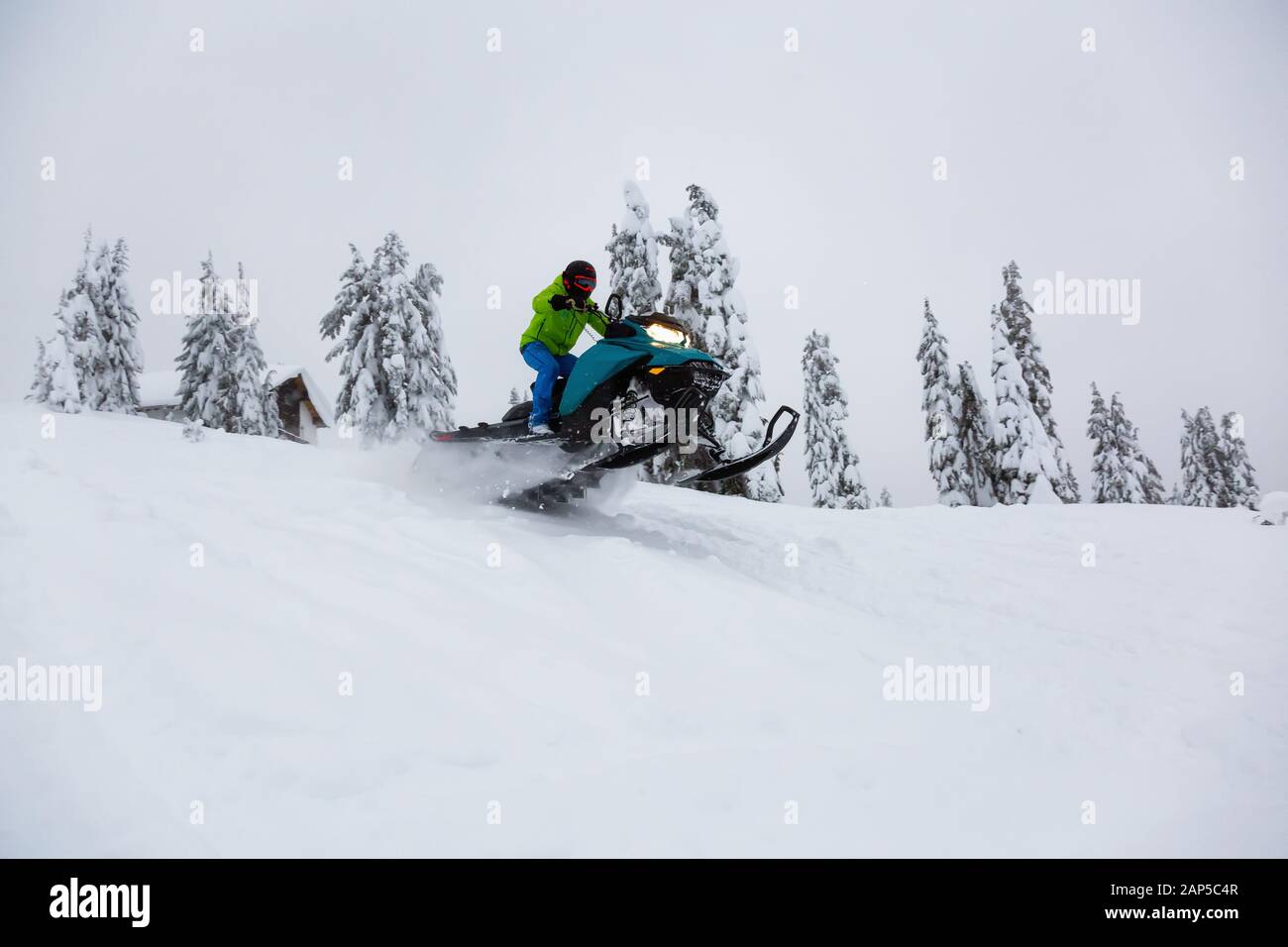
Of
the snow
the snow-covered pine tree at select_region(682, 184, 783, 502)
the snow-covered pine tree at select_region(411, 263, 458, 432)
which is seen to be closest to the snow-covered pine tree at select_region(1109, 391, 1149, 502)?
the snow-covered pine tree at select_region(682, 184, 783, 502)

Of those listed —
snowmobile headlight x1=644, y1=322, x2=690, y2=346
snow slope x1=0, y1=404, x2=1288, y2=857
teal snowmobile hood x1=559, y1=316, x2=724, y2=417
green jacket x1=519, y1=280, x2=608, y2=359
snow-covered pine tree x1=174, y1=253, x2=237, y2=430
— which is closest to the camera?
snow slope x1=0, y1=404, x2=1288, y2=857

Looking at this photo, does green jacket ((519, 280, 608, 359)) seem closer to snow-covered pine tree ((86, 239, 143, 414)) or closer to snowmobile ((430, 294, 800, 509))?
snowmobile ((430, 294, 800, 509))

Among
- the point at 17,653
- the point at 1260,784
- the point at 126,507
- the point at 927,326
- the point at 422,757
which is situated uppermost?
the point at 927,326

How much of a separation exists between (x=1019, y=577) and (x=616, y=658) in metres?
4.84

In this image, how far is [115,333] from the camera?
29.7 m

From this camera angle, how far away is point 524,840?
250 centimetres

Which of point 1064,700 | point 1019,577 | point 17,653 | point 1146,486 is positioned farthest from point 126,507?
point 1146,486

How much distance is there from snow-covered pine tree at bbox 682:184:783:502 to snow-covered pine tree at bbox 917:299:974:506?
1064 centimetres

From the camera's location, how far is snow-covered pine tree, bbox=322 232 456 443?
24.0m

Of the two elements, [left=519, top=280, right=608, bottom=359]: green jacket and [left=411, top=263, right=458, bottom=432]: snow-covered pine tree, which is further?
[left=411, top=263, right=458, bottom=432]: snow-covered pine tree

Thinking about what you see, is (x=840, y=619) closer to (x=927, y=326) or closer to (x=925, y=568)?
(x=925, y=568)

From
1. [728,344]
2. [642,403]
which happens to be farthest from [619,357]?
[728,344]

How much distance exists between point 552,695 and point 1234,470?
44.2m

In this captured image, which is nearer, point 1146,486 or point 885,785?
point 885,785
